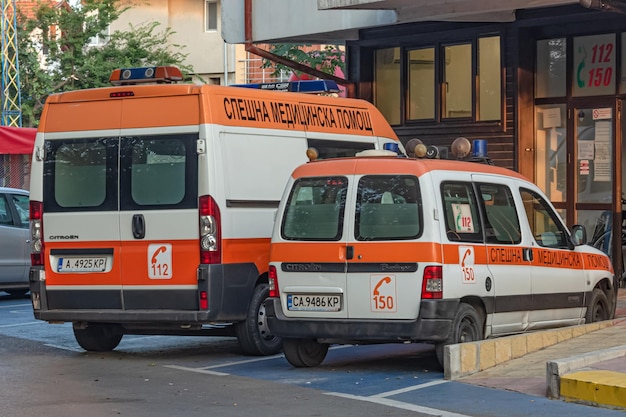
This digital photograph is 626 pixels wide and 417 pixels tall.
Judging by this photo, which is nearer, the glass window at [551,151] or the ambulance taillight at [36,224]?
the ambulance taillight at [36,224]

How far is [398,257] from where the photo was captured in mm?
10773

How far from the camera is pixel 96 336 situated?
13.2 meters

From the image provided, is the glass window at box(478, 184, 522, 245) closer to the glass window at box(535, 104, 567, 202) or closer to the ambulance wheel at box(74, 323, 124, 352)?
the ambulance wheel at box(74, 323, 124, 352)

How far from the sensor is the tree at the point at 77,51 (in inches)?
1768

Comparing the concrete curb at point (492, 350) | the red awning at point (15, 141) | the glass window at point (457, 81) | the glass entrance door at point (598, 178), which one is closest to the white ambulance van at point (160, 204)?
the concrete curb at point (492, 350)

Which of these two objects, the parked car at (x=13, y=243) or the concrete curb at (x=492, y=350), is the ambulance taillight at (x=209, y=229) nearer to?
the concrete curb at (x=492, y=350)

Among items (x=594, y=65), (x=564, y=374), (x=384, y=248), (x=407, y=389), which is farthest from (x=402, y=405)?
(x=594, y=65)

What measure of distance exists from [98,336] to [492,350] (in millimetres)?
4223

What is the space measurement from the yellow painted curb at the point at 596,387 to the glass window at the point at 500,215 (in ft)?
6.94

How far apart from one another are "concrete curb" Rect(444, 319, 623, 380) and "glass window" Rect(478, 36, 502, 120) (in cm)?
655

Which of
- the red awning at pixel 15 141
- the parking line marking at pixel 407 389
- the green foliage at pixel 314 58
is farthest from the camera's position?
the green foliage at pixel 314 58

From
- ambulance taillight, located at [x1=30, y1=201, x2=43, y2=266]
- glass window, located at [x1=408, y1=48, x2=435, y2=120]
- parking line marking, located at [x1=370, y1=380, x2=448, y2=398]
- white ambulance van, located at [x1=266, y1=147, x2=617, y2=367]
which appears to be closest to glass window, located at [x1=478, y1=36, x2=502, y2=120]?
glass window, located at [x1=408, y1=48, x2=435, y2=120]

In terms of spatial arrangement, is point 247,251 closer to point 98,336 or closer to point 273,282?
point 273,282

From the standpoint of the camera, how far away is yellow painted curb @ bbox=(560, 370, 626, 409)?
9164mm
